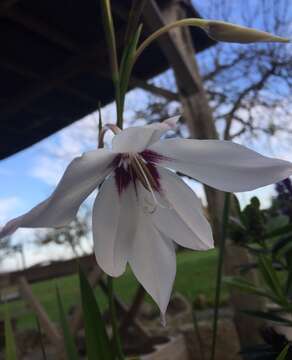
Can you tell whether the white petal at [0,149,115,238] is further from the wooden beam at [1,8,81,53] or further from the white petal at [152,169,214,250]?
the wooden beam at [1,8,81,53]

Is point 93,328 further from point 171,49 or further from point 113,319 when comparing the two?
point 171,49

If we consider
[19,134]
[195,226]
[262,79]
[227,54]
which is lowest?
[195,226]

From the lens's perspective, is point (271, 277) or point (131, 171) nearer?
point (131, 171)

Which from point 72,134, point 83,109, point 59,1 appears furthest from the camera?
point 72,134

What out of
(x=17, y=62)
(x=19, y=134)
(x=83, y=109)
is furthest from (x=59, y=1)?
(x=19, y=134)

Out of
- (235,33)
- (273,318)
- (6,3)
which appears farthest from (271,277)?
(6,3)

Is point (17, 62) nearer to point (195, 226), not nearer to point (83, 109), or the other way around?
point (83, 109)

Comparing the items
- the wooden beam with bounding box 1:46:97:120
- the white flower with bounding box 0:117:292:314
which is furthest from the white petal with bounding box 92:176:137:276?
the wooden beam with bounding box 1:46:97:120
